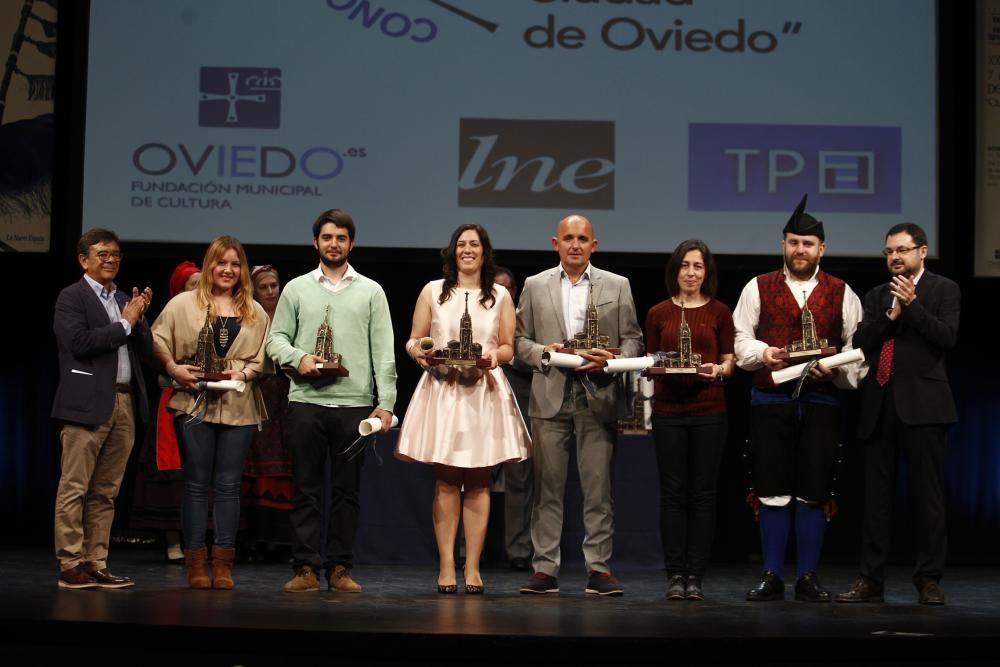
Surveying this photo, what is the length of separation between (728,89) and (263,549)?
3.93 meters

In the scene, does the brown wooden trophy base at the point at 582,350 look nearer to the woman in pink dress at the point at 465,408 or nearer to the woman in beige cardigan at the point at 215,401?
the woman in pink dress at the point at 465,408

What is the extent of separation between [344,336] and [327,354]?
0.14 meters

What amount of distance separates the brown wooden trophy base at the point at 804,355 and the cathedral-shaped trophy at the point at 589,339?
0.69 m

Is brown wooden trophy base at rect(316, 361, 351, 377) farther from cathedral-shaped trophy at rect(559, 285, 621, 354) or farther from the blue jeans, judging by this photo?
cathedral-shaped trophy at rect(559, 285, 621, 354)

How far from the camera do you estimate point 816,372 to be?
4.85 m

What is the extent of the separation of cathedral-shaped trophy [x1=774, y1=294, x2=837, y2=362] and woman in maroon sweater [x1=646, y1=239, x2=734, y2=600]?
0.25 meters

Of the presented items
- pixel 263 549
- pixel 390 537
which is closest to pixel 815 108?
pixel 390 537

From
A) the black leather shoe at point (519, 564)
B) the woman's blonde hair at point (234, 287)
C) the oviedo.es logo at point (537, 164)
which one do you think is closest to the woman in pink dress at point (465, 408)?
the woman's blonde hair at point (234, 287)

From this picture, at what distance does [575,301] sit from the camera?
5172 millimetres

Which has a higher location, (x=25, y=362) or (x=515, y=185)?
(x=515, y=185)

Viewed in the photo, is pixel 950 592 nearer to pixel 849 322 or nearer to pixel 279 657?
pixel 849 322

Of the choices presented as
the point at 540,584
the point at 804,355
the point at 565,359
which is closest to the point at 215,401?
the point at 565,359

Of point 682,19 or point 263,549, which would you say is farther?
point 682,19

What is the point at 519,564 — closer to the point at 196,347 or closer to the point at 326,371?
the point at 326,371
